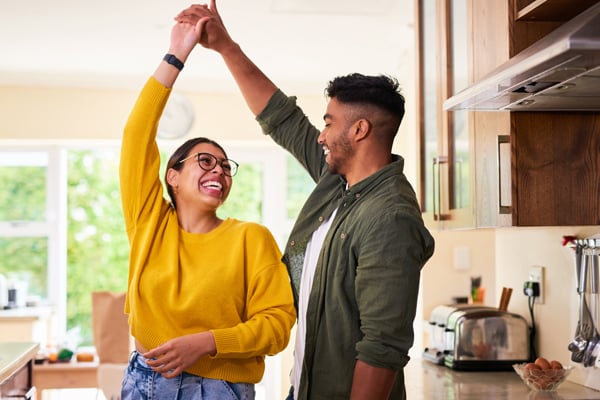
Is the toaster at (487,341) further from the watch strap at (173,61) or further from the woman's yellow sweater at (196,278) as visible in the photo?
the watch strap at (173,61)

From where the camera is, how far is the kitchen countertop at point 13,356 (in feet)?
8.93

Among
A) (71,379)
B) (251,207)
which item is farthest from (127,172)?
(251,207)

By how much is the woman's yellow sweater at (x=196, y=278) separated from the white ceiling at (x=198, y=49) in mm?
2439

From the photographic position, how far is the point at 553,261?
2.88 m

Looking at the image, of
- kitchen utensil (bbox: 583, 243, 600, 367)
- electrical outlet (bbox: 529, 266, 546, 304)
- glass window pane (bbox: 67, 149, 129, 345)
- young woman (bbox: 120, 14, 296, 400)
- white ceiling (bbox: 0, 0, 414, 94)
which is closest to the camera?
young woman (bbox: 120, 14, 296, 400)

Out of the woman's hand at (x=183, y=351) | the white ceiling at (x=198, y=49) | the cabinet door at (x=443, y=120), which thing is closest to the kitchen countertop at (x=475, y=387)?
the cabinet door at (x=443, y=120)

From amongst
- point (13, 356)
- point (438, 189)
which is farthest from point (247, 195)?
point (438, 189)

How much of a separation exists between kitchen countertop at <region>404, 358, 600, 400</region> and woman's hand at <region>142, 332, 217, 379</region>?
3.13 ft

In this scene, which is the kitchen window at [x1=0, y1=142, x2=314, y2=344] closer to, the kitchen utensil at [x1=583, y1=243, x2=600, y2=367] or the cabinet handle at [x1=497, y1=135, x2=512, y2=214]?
the kitchen utensil at [x1=583, y1=243, x2=600, y2=367]

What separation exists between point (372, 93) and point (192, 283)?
594 millimetres

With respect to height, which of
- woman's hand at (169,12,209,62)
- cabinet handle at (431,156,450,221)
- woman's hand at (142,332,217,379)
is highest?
woman's hand at (169,12,209,62)

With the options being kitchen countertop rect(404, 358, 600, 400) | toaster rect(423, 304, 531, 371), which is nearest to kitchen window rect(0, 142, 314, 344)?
toaster rect(423, 304, 531, 371)

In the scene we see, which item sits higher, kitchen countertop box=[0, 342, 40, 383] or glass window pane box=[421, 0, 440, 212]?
glass window pane box=[421, 0, 440, 212]

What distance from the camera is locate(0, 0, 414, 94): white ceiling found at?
4.30 metres
